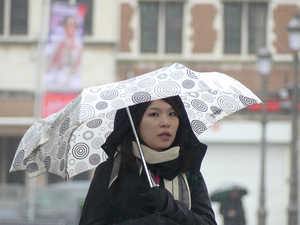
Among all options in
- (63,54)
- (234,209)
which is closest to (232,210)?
(234,209)

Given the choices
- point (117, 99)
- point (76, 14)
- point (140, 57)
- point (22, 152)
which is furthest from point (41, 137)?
point (140, 57)

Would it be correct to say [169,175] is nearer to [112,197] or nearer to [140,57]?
[112,197]

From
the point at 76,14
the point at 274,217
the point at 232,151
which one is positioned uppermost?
the point at 76,14

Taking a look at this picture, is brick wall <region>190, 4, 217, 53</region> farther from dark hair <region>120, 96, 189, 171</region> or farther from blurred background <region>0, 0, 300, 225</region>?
dark hair <region>120, 96, 189, 171</region>

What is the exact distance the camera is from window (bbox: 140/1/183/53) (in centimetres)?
1838

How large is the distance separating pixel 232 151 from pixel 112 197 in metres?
16.5

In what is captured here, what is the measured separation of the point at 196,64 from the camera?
1847 cm

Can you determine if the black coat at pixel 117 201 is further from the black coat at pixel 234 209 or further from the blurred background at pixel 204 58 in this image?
the blurred background at pixel 204 58

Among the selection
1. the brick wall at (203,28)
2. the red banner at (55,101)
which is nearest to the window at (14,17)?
the red banner at (55,101)

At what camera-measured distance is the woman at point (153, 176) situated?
7.32 feet

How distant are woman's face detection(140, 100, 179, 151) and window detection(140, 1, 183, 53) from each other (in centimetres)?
1606

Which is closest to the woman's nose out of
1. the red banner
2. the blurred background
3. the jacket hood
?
the jacket hood

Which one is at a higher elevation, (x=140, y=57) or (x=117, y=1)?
(x=117, y=1)

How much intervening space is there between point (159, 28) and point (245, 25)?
9.69 feet
